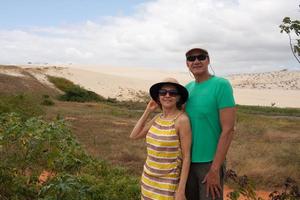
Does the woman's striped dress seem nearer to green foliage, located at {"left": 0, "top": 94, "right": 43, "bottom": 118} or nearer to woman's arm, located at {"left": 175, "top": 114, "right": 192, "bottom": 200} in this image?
woman's arm, located at {"left": 175, "top": 114, "right": 192, "bottom": 200}

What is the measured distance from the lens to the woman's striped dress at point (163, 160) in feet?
12.2

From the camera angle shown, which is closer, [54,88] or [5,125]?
[5,125]

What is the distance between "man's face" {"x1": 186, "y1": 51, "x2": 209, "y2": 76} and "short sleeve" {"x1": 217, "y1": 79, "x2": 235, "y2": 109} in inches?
9.4

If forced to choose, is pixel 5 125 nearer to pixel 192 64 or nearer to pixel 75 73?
pixel 192 64

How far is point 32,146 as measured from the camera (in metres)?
4.67

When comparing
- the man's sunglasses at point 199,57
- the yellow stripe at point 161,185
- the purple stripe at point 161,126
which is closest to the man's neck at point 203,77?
the man's sunglasses at point 199,57

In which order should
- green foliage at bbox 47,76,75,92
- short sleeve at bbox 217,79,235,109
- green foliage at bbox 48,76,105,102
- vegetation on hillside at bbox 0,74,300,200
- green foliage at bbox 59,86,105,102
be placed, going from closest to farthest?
short sleeve at bbox 217,79,235,109, vegetation on hillside at bbox 0,74,300,200, green foliage at bbox 59,86,105,102, green foliage at bbox 48,76,105,102, green foliage at bbox 47,76,75,92

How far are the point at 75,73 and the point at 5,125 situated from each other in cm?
5916

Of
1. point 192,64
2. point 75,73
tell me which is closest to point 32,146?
point 192,64

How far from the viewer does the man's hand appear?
3.65 metres

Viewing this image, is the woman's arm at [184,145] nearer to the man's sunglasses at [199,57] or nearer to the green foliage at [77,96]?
the man's sunglasses at [199,57]

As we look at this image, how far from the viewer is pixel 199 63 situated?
3807mm

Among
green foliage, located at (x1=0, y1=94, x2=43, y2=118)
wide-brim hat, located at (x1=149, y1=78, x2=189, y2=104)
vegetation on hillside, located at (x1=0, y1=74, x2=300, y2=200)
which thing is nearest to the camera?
wide-brim hat, located at (x1=149, y1=78, x2=189, y2=104)

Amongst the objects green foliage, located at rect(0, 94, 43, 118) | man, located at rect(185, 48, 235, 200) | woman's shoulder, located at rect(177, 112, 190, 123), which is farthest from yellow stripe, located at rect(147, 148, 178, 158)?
green foliage, located at rect(0, 94, 43, 118)
